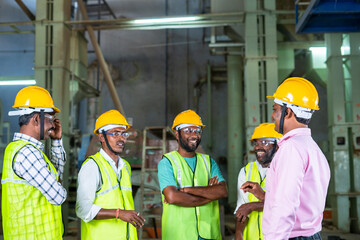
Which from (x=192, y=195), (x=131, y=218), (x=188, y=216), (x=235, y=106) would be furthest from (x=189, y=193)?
(x=235, y=106)

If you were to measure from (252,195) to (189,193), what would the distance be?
666mm

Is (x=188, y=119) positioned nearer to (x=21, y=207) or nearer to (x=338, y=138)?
(x=21, y=207)

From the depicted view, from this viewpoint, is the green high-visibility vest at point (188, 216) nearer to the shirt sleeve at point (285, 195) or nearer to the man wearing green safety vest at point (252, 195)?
the man wearing green safety vest at point (252, 195)

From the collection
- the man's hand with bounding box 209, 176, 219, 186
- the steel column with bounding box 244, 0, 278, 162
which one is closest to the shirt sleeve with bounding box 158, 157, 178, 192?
the man's hand with bounding box 209, 176, 219, 186

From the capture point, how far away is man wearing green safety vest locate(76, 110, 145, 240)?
10.9ft

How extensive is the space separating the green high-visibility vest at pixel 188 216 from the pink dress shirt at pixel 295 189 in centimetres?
134

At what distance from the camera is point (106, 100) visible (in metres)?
16.5

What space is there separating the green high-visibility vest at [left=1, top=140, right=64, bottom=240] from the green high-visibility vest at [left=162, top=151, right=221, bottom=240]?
1.17 metres

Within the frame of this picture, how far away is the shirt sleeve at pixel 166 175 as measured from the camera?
146 inches

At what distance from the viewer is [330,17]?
6.10m

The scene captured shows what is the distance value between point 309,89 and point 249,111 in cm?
624

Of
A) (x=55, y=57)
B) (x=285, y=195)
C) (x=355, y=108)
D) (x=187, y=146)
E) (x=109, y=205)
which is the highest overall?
(x=55, y=57)

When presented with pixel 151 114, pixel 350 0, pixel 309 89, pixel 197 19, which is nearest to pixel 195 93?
pixel 151 114

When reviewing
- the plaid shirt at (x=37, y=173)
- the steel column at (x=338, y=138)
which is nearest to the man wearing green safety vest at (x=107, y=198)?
the plaid shirt at (x=37, y=173)
